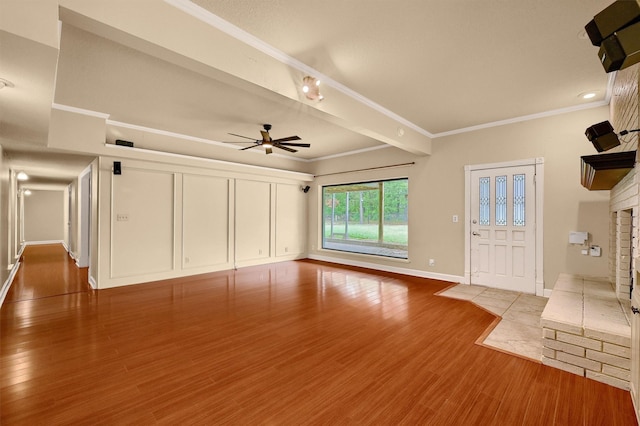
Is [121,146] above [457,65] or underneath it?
underneath

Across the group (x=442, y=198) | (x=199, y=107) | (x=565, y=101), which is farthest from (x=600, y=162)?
(x=199, y=107)

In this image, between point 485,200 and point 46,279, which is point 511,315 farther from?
point 46,279

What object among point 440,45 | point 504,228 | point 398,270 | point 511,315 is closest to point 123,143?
point 440,45

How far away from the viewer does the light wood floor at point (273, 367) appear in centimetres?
188

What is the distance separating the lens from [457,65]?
3.10m

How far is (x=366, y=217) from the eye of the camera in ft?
28.6

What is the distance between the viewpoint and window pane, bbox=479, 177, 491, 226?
5.03 m

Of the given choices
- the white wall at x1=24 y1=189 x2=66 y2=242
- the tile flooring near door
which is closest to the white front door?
the tile flooring near door

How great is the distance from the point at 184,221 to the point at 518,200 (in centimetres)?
624

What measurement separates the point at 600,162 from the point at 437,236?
345 centimetres

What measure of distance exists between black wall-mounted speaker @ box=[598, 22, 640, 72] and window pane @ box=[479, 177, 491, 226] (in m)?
3.87

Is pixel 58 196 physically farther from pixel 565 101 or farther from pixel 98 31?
pixel 565 101

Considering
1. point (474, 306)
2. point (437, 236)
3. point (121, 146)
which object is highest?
point (121, 146)

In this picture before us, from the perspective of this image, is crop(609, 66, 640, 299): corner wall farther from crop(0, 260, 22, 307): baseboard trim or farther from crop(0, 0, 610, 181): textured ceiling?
crop(0, 260, 22, 307): baseboard trim
